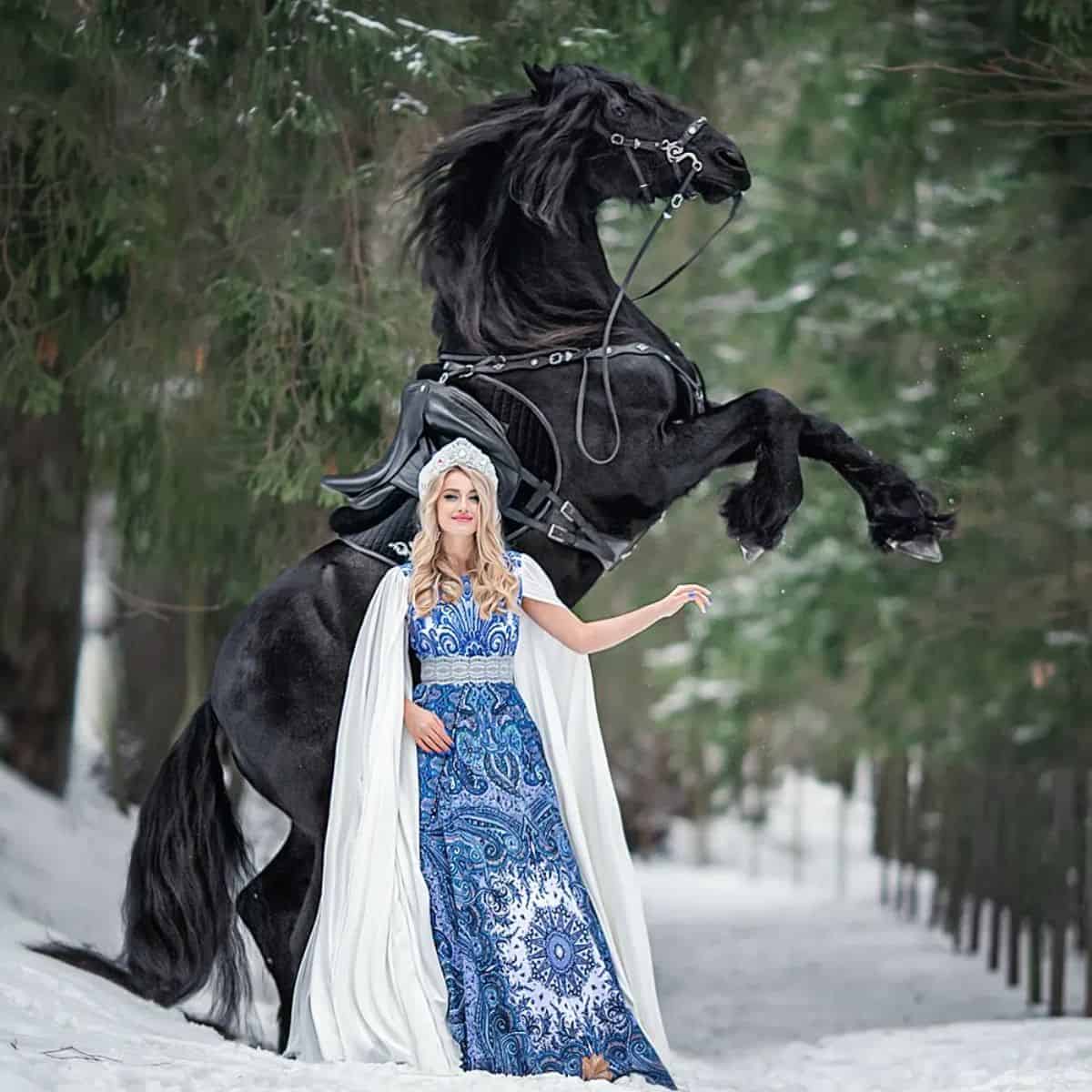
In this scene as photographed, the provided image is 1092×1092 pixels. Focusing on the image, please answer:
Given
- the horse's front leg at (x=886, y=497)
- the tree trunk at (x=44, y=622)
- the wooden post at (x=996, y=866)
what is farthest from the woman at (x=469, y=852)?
the wooden post at (x=996, y=866)

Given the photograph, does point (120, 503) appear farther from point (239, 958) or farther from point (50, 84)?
point (239, 958)

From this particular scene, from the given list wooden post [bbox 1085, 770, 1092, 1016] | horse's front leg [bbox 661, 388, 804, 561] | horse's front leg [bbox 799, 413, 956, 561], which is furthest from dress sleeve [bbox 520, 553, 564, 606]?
wooden post [bbox 1085, 770, 1092, 1016]

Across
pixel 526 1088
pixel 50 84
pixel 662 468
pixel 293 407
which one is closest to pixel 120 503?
pixel 293 407

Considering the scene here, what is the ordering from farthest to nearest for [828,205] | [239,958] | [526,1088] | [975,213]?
[828,205] < [975,213] < [239,958] < [526,1088]

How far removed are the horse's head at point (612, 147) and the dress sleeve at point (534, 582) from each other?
1105 mm

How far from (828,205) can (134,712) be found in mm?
6168

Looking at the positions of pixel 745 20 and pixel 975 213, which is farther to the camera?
pixel 975 213

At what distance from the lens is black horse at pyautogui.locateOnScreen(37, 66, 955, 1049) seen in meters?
5.71

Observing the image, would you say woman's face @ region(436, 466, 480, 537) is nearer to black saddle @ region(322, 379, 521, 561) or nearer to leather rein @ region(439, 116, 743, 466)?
black saddle @ region(322, 379, 521, 561)

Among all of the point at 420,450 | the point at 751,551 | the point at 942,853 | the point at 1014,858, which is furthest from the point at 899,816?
the point at 420,450

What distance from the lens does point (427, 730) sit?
5371 millimetres

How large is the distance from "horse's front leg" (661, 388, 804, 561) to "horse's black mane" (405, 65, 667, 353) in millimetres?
457

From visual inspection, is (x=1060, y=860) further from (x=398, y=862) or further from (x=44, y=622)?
(x=398, y=862)

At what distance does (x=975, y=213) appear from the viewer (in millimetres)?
11141
